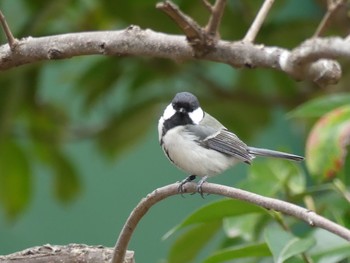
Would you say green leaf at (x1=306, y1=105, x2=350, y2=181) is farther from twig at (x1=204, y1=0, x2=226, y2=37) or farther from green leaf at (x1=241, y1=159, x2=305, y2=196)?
twig at (x1=204, y1=0, x2=226, y2=37)

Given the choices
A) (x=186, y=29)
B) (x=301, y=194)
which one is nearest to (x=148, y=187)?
(x=301, y=194)

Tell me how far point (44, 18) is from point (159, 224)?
1.14 m

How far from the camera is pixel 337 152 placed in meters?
1.70

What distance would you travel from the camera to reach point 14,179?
2666 mm

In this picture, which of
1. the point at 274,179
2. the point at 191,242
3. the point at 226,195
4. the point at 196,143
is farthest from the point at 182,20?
the point at 191,242

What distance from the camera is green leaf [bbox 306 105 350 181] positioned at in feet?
5.59

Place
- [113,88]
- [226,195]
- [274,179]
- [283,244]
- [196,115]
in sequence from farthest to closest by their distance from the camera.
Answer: [113,88] → [274,179] → [196,115] → [283,244] → [226,195]

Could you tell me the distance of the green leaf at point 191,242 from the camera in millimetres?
1984

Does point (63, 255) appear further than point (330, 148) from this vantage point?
No

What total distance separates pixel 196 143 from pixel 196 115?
0.06 meters

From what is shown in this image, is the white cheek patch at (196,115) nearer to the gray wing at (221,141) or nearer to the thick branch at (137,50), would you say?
the gray wing at (221,141)

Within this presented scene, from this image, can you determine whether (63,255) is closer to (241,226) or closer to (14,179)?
(241,226)

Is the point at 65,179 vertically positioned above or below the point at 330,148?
above

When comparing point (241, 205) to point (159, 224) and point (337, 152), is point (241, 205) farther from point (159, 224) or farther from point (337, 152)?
point (159, 224)
